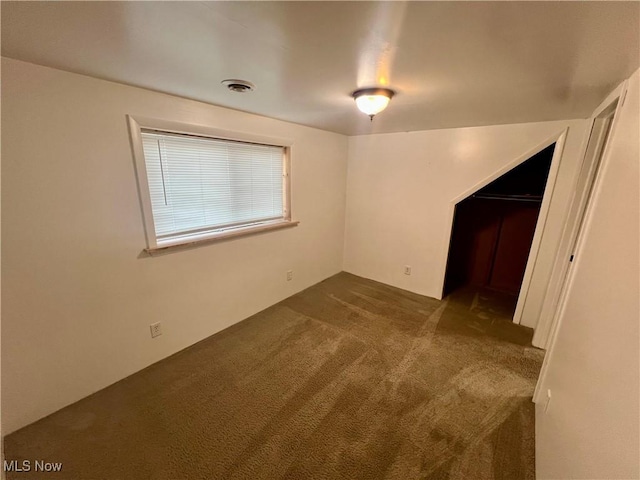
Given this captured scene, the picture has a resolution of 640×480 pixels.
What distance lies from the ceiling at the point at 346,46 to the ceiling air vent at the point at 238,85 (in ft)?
0.20

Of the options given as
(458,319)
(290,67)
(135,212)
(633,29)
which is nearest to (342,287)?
(458,319)

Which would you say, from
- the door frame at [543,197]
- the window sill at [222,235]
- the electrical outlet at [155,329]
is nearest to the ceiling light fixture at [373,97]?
the window sill at [222,235]

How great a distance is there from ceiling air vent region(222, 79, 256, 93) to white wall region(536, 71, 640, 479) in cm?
183

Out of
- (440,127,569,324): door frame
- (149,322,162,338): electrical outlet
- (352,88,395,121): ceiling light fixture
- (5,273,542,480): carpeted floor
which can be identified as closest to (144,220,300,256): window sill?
(149,322,162,338): electrical outlet

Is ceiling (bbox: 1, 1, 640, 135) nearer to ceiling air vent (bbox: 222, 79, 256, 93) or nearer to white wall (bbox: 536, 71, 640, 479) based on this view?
ceiling air vent (bbox: 222, 79, 256, 93)

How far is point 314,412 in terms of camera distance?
1.67 metres

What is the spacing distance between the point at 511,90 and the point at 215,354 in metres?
2.83

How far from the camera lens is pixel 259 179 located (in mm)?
2639

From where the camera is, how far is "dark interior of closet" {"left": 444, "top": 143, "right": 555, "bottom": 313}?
3.22 metres

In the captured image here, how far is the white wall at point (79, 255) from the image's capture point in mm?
1364

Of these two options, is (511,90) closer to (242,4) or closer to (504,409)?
(242,4)

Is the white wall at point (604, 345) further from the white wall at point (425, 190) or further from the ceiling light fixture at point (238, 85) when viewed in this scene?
the ceiling light fixture at point (238, 85)

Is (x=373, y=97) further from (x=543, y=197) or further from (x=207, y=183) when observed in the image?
(x=543, y=197)

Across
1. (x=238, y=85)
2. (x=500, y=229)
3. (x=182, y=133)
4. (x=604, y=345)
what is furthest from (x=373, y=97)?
(x=500, y=229)
